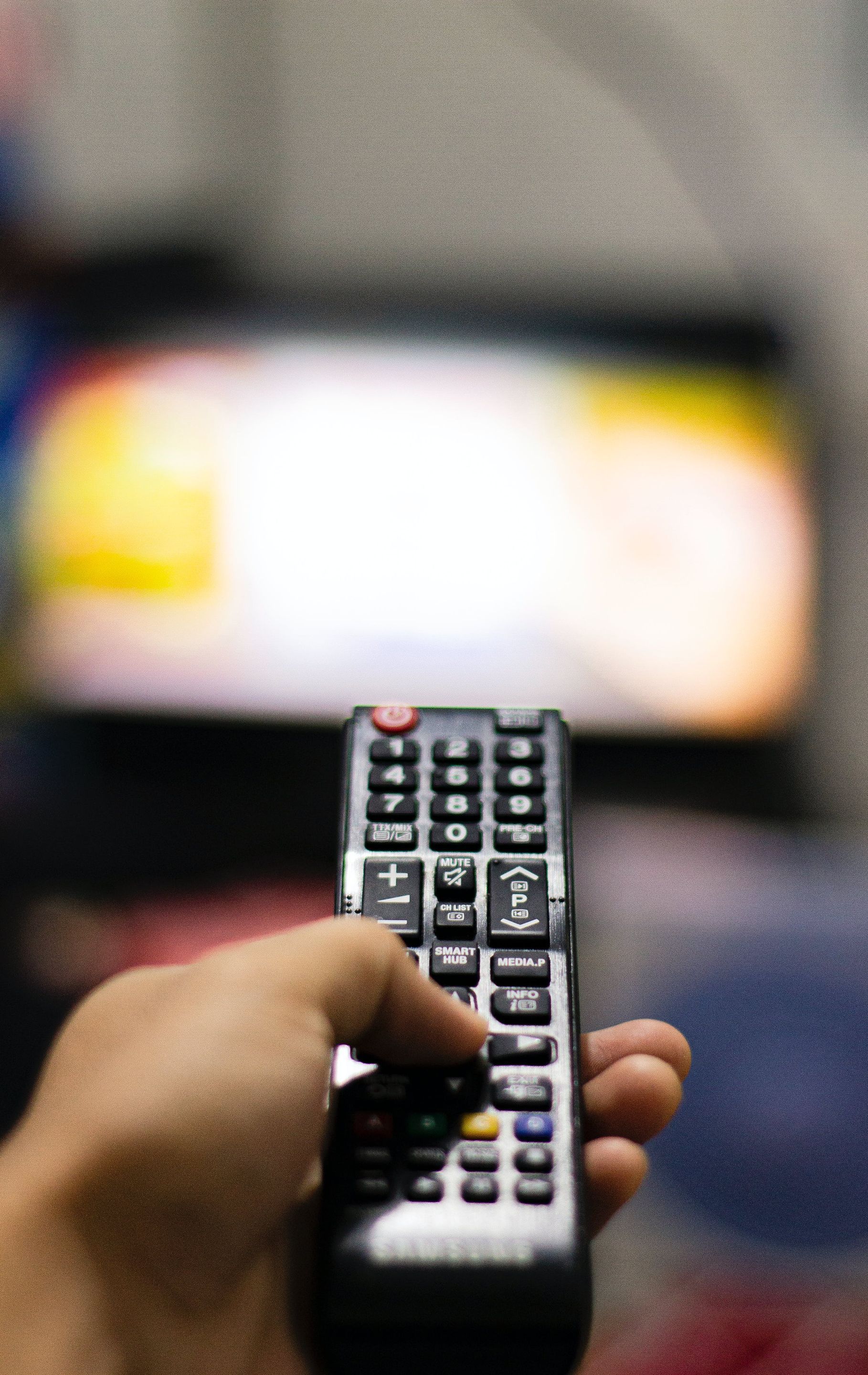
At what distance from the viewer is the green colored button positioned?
38 cm

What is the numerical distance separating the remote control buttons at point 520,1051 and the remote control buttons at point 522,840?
0.08 meters

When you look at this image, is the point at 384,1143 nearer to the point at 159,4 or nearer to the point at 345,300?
the point at 345,300

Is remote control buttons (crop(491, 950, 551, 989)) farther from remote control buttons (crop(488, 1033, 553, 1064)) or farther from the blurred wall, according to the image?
the blurred wall

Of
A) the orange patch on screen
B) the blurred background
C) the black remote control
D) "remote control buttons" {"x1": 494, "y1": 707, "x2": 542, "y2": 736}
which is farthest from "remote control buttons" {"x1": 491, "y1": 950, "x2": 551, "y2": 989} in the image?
the orange patch on screen

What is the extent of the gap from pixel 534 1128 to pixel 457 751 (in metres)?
0.16

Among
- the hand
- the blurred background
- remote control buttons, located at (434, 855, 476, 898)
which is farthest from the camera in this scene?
the blurred background

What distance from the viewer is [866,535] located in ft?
2.98

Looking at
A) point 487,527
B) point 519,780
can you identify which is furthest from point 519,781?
point 487,527

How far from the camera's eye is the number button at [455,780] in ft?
1.54

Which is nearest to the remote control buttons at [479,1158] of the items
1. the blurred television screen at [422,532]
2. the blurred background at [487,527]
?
the blurred background at [487,527]

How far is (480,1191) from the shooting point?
0.37 m

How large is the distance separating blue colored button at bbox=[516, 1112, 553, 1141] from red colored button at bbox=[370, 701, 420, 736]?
170mm

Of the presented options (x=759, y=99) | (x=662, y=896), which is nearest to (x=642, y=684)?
(x=662, y=896)

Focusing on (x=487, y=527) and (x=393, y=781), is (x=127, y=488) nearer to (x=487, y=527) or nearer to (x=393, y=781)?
(x=487, y=527)
